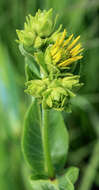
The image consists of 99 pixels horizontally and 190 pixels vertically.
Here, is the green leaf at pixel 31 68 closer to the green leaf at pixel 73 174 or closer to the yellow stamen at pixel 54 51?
the yellow stamen at pixel 54 51

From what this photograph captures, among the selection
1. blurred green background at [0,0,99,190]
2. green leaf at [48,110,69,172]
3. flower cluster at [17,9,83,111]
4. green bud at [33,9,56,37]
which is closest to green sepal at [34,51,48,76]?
flower cluster at [17,9,83,111]

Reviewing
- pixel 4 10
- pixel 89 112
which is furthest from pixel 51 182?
pixel 4 10

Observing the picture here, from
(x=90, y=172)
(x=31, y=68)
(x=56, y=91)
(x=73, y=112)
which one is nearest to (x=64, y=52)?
(x=56, y=91)

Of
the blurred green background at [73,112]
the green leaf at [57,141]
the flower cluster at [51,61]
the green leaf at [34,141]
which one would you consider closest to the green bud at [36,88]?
the flower cluster at [51,61]

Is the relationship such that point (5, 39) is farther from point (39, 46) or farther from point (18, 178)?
point (39, 46)

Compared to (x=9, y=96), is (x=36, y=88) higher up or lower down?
higher up

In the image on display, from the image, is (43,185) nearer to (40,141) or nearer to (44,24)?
(40,141)
